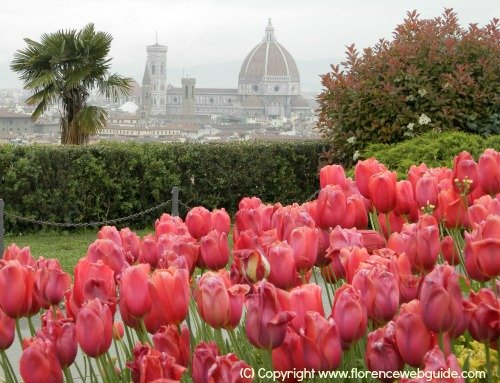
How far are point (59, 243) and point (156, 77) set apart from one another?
5728 inches

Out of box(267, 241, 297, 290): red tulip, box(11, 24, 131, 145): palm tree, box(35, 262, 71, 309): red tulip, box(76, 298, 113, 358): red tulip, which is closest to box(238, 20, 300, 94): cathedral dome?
box(11, 24, 131, 145): palm tree

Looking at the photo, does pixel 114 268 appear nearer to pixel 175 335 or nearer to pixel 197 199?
pixel 175 335

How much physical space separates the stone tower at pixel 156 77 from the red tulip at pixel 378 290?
478 feet

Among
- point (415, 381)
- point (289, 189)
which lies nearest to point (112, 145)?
point (289, 189)

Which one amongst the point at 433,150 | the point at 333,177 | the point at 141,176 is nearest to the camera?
the point at 333,177

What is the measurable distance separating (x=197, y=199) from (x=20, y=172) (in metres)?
2.75

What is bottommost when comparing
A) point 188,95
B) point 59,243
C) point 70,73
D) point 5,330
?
point 59,243

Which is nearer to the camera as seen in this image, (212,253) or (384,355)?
(384,355)

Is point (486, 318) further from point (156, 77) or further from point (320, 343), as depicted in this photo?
point (156, 77)

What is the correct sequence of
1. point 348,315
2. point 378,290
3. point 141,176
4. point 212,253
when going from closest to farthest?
1. point 348,315
2. point 378,290
3. point 212,253
4. point 141,176

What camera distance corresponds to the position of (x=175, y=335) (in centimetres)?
180

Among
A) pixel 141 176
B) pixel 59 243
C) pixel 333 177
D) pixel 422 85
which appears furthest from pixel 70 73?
pixel 333 177

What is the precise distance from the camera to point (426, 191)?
2822mm

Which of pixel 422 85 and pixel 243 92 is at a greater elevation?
pixel 243 92
